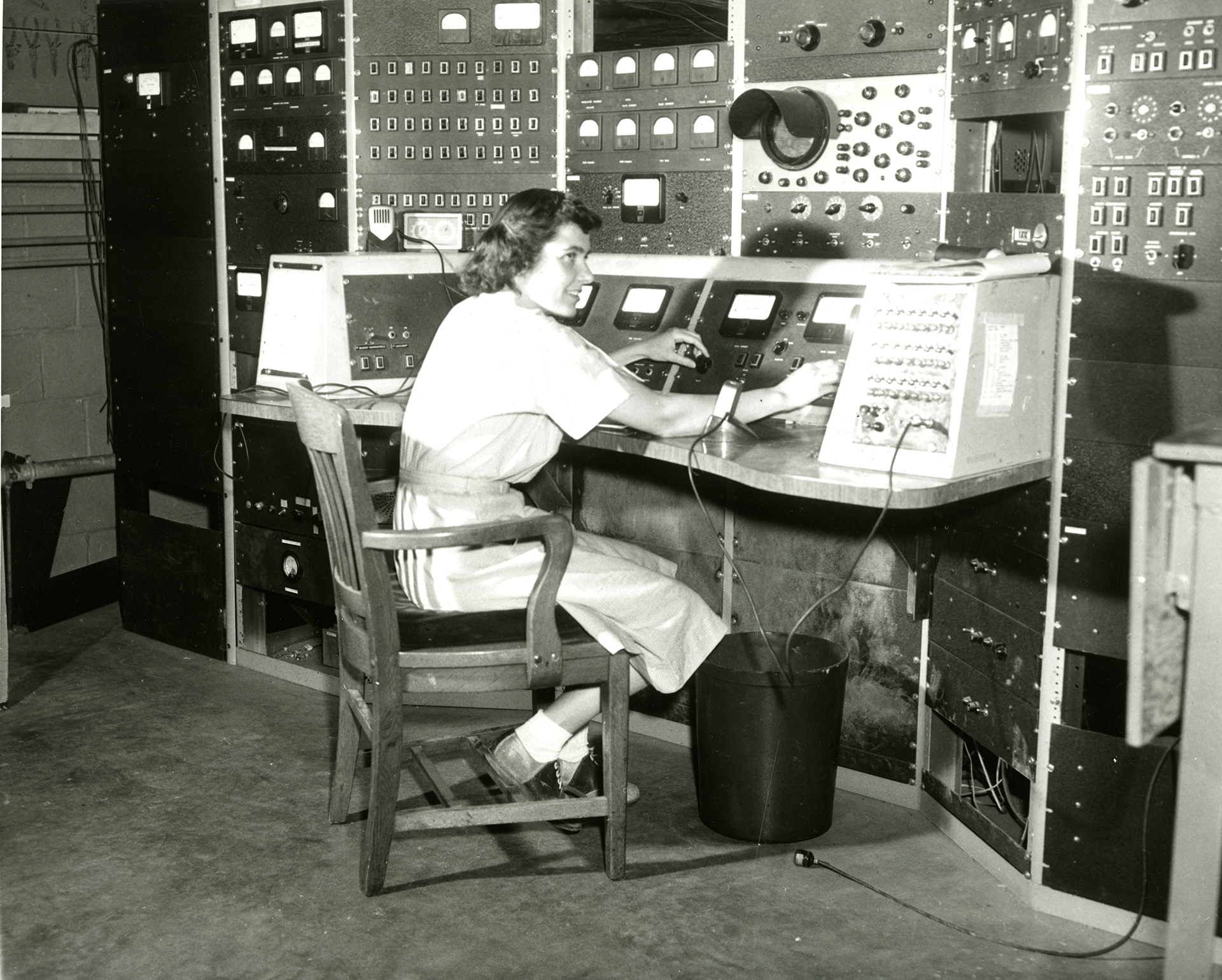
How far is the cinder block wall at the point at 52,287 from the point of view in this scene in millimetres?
4648

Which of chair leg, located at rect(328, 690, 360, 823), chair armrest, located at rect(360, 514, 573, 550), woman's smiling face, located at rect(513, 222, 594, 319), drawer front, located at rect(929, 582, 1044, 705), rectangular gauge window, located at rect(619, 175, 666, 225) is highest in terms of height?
rectangular gauge window, located at rect(619, 175, 666, 225)

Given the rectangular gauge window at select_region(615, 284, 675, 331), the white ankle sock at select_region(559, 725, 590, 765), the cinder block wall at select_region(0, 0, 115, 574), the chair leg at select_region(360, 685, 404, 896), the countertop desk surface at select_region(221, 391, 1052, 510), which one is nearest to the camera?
the countertop desk surface at select_region(221, 391, 1052, 510)

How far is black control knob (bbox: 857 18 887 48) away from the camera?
10.0 feet

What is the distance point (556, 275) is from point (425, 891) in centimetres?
129

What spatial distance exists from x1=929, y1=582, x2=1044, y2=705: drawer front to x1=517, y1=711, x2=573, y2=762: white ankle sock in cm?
85

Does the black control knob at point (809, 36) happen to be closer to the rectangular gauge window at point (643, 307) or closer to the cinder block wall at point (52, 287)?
the rectangular gauge window at point (643, 307)

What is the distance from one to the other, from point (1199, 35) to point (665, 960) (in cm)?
184

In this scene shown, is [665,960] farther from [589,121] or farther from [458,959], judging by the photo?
[589,121]

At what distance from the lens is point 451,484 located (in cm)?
286

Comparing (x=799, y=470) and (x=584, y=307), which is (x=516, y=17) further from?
(x=799, y=470)

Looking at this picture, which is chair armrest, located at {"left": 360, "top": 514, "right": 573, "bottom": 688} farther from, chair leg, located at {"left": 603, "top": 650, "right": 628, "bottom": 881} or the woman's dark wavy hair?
the woman's dark wavy hair

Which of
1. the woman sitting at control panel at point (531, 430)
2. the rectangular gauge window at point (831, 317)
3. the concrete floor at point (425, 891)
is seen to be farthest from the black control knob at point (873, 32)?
the concrete floor at point (425, 891)

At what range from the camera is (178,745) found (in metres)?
3.58

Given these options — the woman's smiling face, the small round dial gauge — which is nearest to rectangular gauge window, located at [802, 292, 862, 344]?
the woman's smiling face
